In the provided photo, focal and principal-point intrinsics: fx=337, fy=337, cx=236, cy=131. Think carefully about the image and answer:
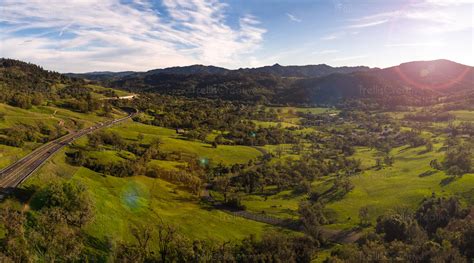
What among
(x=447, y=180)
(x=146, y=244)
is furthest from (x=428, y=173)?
(x=146, y=244)

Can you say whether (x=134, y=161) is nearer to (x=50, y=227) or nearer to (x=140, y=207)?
(x=140, y=207)

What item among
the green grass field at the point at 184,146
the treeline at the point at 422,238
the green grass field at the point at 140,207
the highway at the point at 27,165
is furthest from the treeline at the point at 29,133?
the treeline at the point at 422,238

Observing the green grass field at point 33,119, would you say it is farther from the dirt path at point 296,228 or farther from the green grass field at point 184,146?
the dirt path at point 296,228

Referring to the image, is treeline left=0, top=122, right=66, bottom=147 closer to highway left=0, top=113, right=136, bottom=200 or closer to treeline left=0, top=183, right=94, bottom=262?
highway left=0, top=113, right=136, bottom=200

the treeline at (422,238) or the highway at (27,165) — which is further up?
the highway at (27,165)

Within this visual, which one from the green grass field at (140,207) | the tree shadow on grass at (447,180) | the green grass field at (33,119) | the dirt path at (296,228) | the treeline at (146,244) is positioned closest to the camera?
the treeline at (146,244)

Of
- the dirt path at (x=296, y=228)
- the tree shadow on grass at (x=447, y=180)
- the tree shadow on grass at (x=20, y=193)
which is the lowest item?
the dirt path at (x=296, y=228)

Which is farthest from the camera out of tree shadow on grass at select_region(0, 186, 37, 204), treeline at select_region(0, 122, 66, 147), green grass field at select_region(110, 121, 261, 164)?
green grass field at select_region(110, 121, 261, 164)

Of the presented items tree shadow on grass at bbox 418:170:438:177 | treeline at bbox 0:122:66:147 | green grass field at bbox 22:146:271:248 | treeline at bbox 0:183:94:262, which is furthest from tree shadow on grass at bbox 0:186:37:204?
tree shadow on grass at bbox 418:170:438:177

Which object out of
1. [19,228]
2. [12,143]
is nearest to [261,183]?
[12,143]
